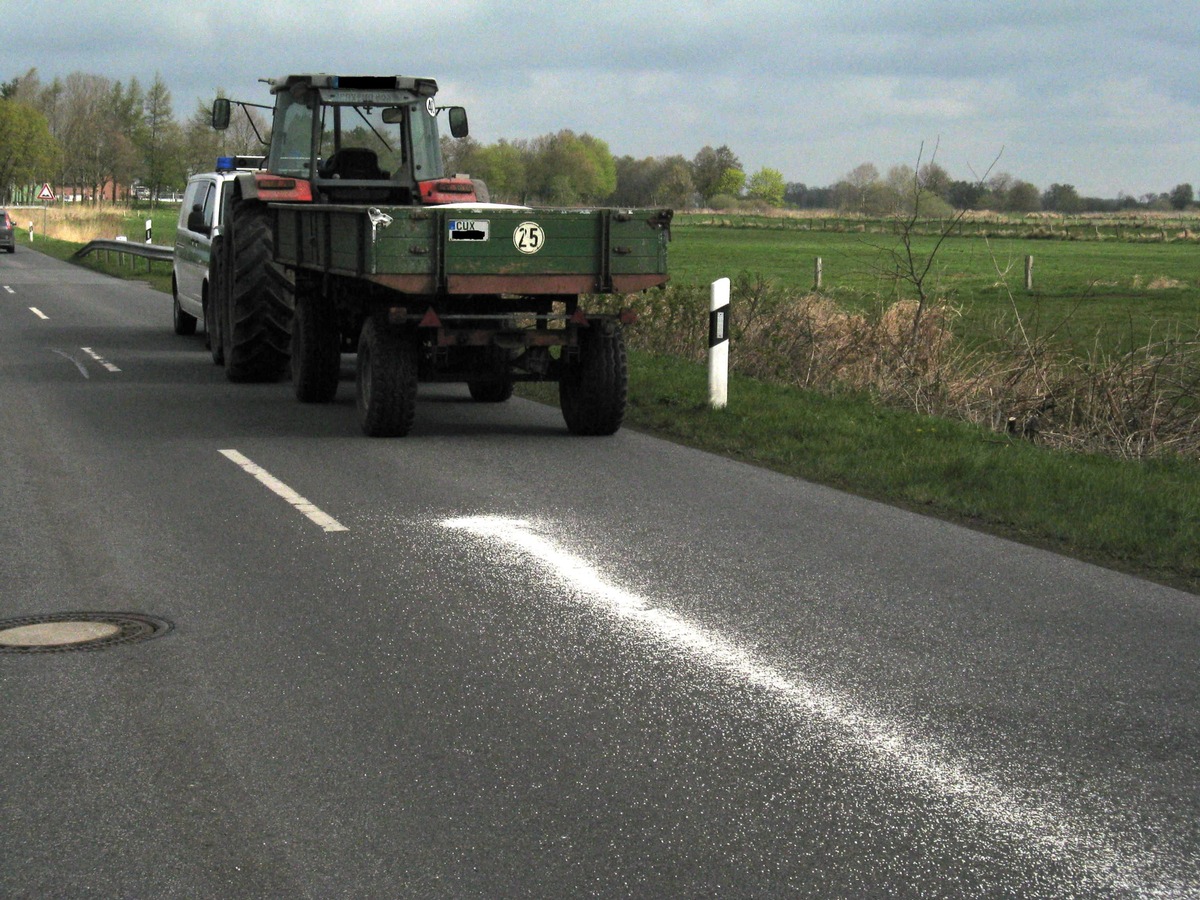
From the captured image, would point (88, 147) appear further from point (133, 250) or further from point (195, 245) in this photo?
point (195, 245)

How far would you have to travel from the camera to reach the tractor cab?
→ 14.6 metres

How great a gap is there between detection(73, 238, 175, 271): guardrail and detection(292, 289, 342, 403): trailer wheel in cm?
1651

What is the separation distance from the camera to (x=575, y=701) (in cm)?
524

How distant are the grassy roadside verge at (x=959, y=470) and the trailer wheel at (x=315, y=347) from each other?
221 centimetres

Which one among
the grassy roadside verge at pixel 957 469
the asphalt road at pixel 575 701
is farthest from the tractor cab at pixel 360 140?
the asphalt road at pixel 575 701

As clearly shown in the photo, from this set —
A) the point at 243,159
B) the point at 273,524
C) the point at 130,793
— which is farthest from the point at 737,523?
the point at 243,159

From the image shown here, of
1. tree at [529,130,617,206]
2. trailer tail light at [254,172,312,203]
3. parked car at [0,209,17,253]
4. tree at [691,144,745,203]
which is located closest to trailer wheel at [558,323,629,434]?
trailer tail light at [254,172,312,203]

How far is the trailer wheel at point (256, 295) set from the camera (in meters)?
14.9

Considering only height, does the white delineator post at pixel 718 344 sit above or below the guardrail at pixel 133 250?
below

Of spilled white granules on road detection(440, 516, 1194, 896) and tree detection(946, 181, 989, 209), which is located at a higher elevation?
tree detection(946, 181, 989, 209)

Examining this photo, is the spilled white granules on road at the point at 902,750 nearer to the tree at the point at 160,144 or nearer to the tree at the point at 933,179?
the tree at the point at 933,179

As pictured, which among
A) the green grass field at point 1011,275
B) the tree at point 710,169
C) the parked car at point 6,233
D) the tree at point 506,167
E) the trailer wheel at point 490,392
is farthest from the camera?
the tree at point 710,169

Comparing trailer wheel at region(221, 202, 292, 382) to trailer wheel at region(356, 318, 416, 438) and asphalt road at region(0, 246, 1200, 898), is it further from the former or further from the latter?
asphalt road at region(0, 246, 1200, 898)

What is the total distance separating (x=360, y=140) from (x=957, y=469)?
729 cm
